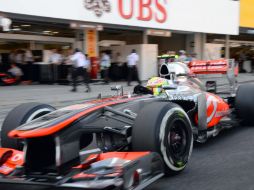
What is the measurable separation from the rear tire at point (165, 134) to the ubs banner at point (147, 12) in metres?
9.65

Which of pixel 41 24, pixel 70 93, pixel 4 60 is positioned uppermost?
pixel 41 24

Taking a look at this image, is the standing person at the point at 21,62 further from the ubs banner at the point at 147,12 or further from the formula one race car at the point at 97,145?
the formula one race car at the point at 97,145

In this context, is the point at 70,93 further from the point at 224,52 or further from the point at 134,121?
the point at 224,52

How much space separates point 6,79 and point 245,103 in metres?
10.4

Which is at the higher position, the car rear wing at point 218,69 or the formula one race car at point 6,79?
the car rear wing at point 218,69

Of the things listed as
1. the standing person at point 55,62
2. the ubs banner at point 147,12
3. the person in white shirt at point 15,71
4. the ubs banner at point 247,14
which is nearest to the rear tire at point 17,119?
the ubs banner at point 147,12

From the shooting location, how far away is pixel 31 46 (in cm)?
1638

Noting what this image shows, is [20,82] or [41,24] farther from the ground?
[41,24]

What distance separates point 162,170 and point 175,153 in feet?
1.49

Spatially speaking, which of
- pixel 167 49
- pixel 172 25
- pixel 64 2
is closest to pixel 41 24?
pixel 64 2

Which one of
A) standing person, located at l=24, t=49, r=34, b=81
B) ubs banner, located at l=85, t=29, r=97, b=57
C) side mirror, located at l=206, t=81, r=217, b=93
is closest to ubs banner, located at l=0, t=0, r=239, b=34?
ubs banner, located at l=85, t=29, r=97, b=57

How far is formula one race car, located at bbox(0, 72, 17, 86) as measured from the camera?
47.1ft

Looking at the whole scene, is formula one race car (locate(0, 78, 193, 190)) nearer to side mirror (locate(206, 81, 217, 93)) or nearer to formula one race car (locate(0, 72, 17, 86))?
side mirror (locate(206, 81, 217, 93))

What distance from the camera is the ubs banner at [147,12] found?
44.3ft
